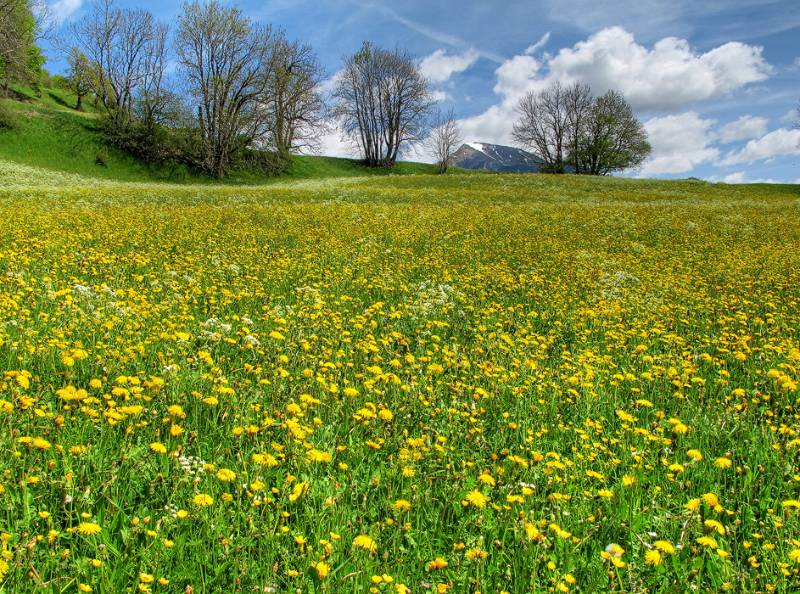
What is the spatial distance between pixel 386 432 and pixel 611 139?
3213 inches

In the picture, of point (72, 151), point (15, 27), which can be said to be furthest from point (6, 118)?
point (15, 27)

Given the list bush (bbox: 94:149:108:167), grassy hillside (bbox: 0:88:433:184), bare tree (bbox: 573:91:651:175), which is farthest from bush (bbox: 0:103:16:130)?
bare tree (bbox: 573:91:651:175)

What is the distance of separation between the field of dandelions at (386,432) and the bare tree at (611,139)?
73.3m

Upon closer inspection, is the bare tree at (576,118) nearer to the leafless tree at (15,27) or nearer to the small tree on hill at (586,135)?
the small tree on hill at (586,135)

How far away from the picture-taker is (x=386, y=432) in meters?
3.94

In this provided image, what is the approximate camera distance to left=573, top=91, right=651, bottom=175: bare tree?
2906 inches

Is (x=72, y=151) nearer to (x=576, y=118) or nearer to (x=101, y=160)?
(x=101, y=160)

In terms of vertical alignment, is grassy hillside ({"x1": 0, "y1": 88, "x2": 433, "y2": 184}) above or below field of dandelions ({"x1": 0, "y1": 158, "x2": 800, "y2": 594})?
above

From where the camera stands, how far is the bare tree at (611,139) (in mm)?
73812

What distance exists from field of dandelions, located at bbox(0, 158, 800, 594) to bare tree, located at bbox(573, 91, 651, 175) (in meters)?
73.3

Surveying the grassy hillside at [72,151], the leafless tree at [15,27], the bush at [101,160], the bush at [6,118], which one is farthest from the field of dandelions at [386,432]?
the bush at [6,118]

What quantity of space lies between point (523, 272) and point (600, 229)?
26.8 ft

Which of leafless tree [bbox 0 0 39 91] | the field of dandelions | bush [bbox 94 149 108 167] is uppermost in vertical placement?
leafless tree [bbox 0 0 39 91]

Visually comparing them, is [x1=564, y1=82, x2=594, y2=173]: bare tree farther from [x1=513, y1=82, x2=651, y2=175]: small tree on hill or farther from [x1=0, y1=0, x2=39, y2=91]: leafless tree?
[x1=0, y1=0, x2=39, y2=91]: leafless tree
